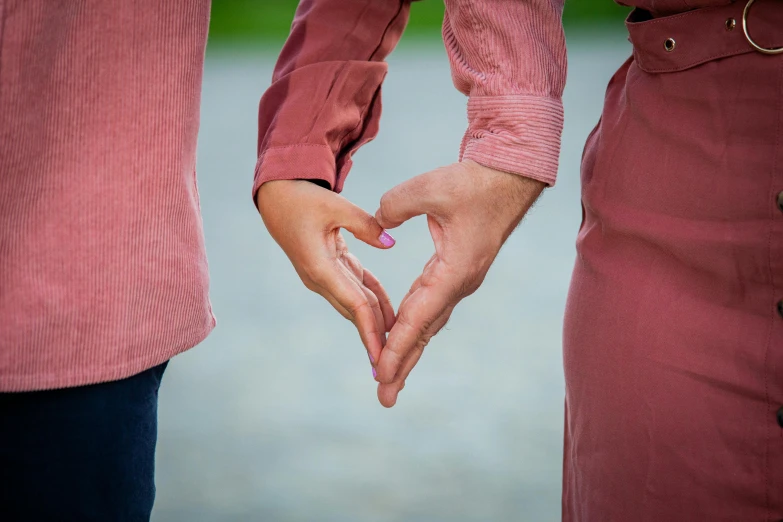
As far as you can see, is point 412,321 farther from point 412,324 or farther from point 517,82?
point 517,82

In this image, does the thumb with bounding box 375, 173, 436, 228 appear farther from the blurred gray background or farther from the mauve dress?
the blurred gray background

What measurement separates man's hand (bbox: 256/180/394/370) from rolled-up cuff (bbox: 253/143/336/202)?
1 centimetres

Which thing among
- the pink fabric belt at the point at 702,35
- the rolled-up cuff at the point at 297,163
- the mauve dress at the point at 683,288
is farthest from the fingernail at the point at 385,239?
the pink fabric belt at the point at 702,35

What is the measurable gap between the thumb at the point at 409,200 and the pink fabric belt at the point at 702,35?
0.28m

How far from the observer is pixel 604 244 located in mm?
857

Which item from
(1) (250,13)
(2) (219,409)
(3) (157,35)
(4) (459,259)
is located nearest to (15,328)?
(3) (157,35)

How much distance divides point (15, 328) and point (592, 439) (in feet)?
1.92

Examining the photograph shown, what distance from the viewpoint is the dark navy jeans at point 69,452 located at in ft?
2.38

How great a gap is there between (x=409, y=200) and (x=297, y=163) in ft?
0.55

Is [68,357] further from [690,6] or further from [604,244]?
[690,6]

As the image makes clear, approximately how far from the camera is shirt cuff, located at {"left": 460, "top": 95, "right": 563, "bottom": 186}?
95 cm

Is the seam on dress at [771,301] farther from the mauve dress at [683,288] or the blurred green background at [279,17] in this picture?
the blurred green background at [279,17]

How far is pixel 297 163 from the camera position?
1.04 m


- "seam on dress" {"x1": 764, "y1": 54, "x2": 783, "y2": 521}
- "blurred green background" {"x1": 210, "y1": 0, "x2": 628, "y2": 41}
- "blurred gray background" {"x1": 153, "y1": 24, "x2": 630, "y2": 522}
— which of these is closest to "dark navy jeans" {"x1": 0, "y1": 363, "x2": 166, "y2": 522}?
"seam on dress" {"x1": 764, "y1": 54, "x2": 783, "y2": 521}
